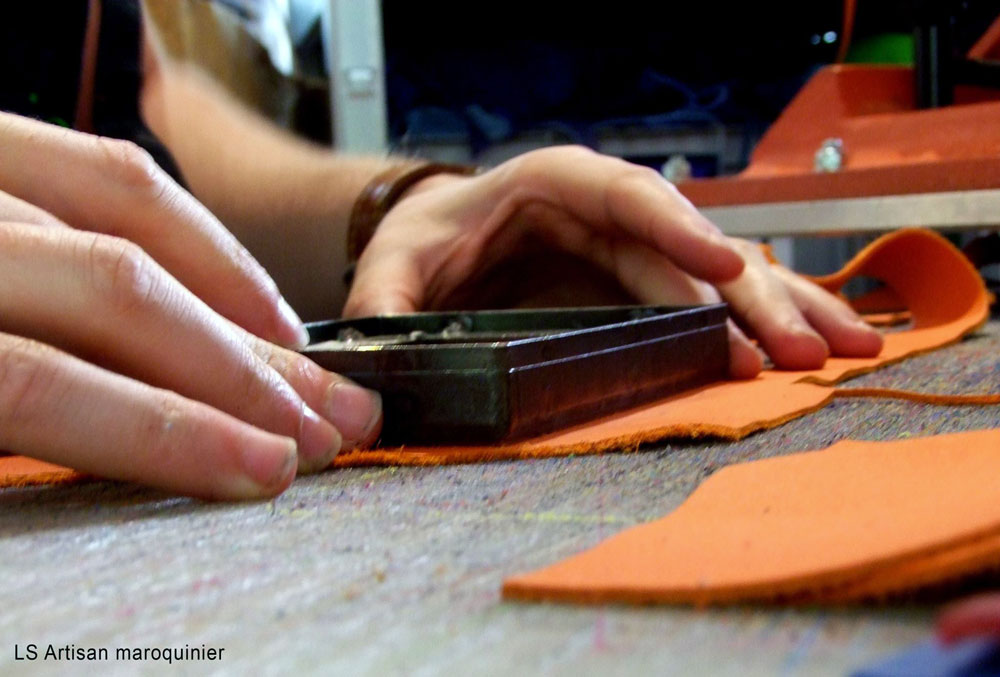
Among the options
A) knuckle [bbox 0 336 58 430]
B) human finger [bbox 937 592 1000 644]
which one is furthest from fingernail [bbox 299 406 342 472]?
human finger [bbox 937 592 1000 644]

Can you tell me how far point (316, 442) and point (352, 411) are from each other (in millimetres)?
30

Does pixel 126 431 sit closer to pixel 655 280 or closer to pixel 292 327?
pixel 292 327

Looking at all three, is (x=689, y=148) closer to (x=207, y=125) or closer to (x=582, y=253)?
(x=207, y=125)

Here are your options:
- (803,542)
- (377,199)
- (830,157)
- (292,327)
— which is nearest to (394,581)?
(803,542)

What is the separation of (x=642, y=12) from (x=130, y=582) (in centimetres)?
221

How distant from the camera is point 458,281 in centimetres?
83

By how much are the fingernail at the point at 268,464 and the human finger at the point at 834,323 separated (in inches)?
20.7

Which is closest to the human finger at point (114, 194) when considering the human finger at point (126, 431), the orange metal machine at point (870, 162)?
the human finger at point (126, 431)

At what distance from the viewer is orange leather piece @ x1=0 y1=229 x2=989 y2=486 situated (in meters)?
0.42

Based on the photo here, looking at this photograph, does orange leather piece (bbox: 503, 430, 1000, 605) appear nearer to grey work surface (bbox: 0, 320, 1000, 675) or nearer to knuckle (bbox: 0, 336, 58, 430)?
grey work surface (bbox: 0, 320, 1000, 675)

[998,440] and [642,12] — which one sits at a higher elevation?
[642,12]

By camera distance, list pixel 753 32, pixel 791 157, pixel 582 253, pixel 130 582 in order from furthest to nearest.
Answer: pixel 753 32 → pixel 791 157 → pixel 582 253 → pixel 130 582

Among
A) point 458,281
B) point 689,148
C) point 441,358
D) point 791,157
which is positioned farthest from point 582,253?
point 689,148

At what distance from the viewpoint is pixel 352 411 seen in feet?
1.42
